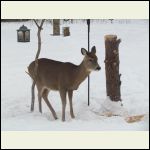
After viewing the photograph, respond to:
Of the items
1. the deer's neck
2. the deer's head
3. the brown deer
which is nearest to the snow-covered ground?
the brown deer

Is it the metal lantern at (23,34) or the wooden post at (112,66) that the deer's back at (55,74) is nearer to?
the wooden post at (112,66)

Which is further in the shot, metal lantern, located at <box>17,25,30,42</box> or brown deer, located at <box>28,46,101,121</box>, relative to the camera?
metal lantern, located at <box>17,25,30,42</box>

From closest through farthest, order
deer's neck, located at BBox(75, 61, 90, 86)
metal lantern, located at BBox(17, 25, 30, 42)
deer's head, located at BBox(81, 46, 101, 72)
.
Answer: deer's head, located at BBox(81, 46, 101, 72) → deer's neck, located at BBox(75, 61, 90, 86) → metal lantern, located at BBox(17, 25, 30, 42)

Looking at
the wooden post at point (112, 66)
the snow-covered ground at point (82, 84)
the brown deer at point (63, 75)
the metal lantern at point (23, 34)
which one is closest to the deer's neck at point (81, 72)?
the brown deer at point (63, 75)

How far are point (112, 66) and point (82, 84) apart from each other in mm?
1448

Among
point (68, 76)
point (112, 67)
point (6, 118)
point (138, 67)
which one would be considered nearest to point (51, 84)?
point (68, 76)

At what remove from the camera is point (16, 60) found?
8.84m

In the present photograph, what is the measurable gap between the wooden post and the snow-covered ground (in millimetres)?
224

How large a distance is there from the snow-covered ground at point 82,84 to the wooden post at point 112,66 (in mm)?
224

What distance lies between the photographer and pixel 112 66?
6109 millimetres

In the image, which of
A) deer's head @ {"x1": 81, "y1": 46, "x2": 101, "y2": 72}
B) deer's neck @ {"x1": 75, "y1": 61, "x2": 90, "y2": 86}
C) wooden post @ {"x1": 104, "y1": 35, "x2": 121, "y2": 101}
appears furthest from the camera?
wooden post @ {"x1": 104, "y1": 35, "x2": 121, "y2": 101}

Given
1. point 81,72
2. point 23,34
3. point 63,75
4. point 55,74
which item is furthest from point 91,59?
point 23,34

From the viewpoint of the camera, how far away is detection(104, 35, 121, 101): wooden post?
237 inches

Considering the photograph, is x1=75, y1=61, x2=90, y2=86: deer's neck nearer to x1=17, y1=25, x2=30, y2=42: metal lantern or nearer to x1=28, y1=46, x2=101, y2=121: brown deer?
x1=28, y1=46, x2=101, y2=121: brown deer
